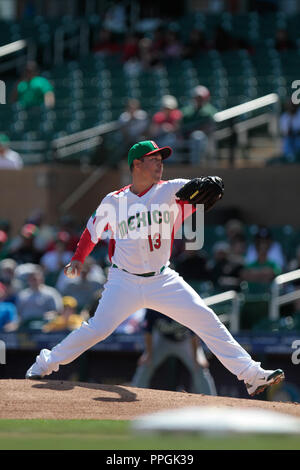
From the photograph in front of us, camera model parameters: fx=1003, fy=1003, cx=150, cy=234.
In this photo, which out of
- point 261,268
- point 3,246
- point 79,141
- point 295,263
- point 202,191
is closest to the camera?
point 202,191

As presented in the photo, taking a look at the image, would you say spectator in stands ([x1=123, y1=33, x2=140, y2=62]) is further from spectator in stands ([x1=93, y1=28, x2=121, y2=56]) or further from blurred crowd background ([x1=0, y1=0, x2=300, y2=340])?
spectator in stands ([x1=93, y1=28, x2=121, y2=56])

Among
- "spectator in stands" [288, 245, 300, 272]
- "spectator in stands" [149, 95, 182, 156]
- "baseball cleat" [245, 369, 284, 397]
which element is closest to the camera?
"baseball cleat" [245, 369, 284, 397]

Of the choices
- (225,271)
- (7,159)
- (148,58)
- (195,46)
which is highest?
(195,46)

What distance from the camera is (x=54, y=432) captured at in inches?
218

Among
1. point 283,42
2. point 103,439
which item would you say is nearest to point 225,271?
point 103,439

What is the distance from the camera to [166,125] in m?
13.4

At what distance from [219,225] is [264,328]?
3950 millimetres

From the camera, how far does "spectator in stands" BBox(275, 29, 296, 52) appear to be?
16688 mm

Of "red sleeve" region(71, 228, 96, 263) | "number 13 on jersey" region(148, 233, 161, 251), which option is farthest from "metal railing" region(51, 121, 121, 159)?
"number 13 on jersey" region(148, 233, 161, 251)

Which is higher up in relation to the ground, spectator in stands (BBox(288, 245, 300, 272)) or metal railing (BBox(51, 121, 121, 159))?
metal railing (BBox(51, 121, 121, 159))

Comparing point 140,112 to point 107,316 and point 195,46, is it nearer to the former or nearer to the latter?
point 195,46

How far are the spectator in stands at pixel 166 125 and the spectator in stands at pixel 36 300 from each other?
3163mm

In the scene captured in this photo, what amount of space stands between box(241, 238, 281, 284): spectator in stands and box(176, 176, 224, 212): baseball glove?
12.5ft

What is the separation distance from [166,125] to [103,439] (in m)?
8.74
